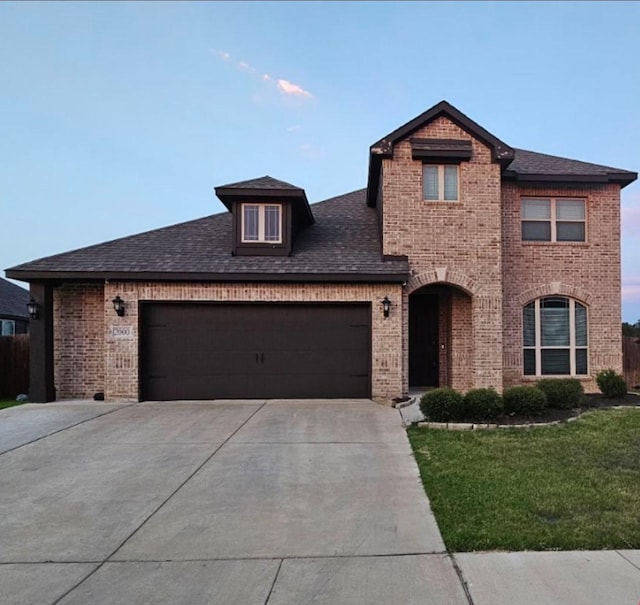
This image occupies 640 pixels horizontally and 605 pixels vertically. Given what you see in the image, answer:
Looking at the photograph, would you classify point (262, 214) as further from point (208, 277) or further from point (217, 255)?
point (208, 277)

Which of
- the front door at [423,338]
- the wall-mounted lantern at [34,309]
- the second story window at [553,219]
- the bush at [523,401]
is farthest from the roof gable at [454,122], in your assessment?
the wall-mounted lantern at [34,309]

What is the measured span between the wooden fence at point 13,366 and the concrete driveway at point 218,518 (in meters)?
6.03

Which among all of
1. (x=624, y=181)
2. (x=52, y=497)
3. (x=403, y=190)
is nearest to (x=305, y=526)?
(x=52, y=497)

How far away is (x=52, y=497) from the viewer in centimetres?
557

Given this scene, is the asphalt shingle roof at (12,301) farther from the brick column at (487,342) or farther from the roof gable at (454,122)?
the brick column at (487,342)

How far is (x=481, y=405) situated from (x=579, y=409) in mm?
2764

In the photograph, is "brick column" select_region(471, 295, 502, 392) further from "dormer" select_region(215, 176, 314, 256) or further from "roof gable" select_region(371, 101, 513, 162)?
"dormer" select_region(215, 176, 314, 256)

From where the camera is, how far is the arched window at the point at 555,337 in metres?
13.0

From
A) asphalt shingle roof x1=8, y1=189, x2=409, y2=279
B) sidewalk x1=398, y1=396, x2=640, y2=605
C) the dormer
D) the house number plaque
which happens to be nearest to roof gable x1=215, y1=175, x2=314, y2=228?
the dormer

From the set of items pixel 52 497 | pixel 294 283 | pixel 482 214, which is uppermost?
pixel 482 214

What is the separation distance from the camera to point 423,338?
44.6ft

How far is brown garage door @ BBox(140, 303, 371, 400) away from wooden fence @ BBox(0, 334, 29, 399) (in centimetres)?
483

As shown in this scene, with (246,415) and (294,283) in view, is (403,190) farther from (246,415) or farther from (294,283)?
(246,415)

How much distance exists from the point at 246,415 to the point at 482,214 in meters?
7.51
